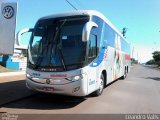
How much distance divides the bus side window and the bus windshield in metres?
0.43

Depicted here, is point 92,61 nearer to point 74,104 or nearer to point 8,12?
point 74,104

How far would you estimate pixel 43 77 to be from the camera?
9742mm

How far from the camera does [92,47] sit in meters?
10.4

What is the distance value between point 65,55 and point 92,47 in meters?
1.21

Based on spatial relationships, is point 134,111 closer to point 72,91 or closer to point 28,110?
point 72,91

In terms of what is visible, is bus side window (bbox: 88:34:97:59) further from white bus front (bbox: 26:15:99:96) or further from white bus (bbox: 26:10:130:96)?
white bus front (bbox: 26:15:99:96)

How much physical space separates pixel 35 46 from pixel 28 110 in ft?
8.18

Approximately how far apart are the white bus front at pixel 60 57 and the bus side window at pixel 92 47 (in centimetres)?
43

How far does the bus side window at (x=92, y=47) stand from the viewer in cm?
1017

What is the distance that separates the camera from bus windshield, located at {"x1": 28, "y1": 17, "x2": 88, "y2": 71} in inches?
381

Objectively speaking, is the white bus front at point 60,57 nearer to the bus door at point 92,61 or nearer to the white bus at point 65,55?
the white bus at point 65,55

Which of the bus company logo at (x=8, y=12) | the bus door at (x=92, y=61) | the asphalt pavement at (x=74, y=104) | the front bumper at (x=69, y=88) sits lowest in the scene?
the asphalt pavement at (x=74, y=104)

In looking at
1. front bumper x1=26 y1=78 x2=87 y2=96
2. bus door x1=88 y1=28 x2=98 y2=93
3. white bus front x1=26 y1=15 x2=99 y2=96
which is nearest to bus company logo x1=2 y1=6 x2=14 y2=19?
white bus front x1=26 y1=15 x2=99 y2=96

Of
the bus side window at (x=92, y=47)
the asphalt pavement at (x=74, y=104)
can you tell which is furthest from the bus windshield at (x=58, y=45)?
the asphalt pavement at (x=74, y=104)
